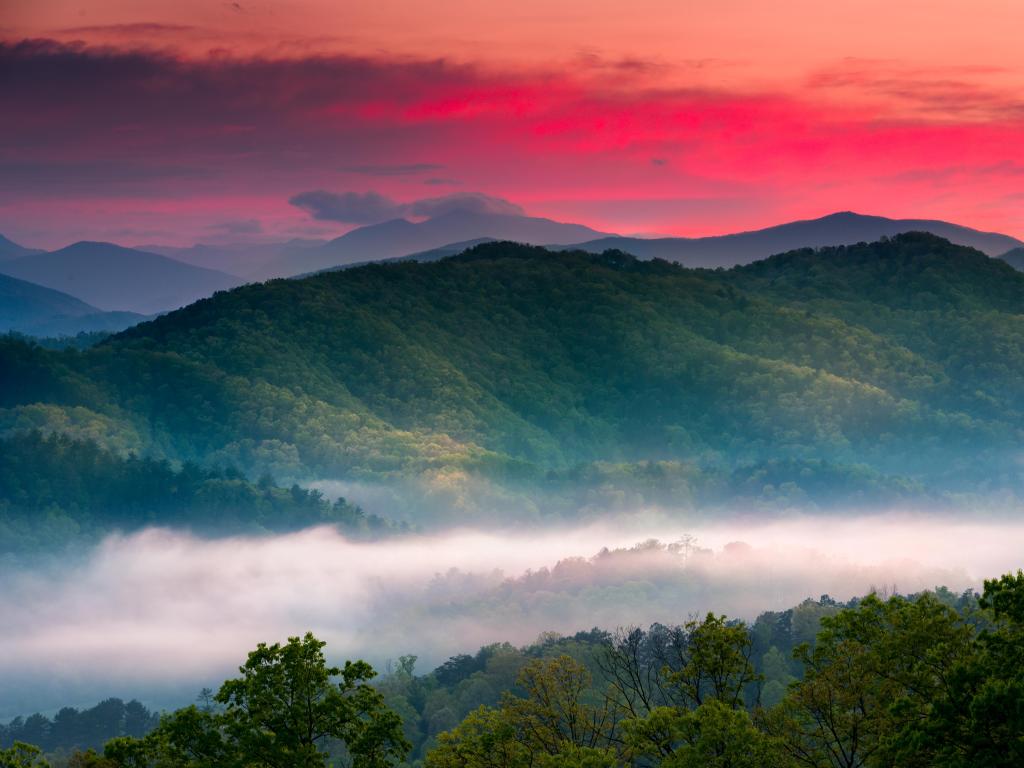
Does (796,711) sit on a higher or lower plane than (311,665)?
lower

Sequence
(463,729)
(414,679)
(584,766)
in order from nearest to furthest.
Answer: (584,766) < (463,729) < (414,679)

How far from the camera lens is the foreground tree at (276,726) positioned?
1577 inches

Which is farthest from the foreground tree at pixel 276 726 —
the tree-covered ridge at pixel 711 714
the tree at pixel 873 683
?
the tree at pixel 873 683

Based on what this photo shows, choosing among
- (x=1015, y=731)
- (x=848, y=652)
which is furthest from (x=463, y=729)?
(x=1015, y=731)

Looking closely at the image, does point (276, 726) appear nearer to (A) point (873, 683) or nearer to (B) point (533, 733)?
(B) point (533, 733)

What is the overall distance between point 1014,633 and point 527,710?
1700 cm

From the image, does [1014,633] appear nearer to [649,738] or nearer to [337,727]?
[649,738]

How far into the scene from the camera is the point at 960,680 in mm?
31781

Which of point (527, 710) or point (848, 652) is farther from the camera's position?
point (527, 710)

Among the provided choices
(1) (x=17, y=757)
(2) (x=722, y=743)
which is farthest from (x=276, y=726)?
(2) (x=722, y=743)

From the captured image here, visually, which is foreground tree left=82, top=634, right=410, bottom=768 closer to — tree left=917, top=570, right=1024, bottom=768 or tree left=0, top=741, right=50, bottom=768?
tree left=0, top=741, right=50, bottom=768

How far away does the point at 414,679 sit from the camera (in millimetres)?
137375

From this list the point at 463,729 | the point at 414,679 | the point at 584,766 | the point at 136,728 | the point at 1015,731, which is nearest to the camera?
the point at 1015,731

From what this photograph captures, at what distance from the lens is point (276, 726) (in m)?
40.8
